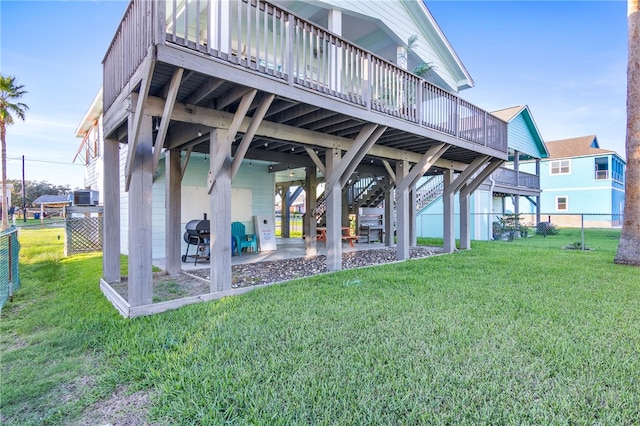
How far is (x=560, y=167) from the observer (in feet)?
80.7

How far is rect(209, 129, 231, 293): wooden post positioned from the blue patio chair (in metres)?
3.95

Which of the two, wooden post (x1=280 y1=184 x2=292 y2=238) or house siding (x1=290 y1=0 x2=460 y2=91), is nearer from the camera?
house siding (x1=290 y1=0 x2=460 y2=91)

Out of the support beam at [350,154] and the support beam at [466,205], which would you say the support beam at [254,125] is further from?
the support beam at [466,205]

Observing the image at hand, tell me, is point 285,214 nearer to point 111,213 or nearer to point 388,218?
point 388,218

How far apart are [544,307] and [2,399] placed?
545 centimetres

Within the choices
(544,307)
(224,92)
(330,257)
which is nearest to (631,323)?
(544,307)

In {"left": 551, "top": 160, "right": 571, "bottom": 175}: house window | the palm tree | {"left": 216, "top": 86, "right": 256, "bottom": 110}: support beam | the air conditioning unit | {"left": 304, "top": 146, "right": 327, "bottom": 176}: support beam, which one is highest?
the palm tree

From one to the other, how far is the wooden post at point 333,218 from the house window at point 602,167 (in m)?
25.3

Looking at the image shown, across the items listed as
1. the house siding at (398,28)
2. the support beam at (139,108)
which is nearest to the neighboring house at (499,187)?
the house siding at (398,28)

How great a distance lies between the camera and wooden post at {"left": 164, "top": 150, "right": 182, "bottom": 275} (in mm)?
5855

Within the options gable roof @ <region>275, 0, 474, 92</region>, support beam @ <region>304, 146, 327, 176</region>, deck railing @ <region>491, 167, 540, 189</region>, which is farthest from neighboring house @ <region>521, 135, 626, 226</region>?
support beam @ <region>304, 146, 327, 176</region>

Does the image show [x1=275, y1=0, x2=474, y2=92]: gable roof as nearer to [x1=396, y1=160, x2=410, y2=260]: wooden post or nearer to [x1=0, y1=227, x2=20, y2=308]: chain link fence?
[x1=396, y1=160, x2=410, y2=260]: wooden post

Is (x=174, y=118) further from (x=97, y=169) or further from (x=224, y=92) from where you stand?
(x=97, y=169)

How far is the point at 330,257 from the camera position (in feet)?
21.0
